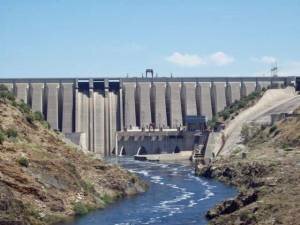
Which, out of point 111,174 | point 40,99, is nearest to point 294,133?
point 111,174

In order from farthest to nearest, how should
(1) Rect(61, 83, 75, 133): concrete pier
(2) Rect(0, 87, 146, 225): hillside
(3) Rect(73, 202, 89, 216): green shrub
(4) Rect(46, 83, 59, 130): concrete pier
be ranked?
1. (4) Rect(46, 83, 59, 130): concrete pier
2. (1) Rect(61, 83, 75, 133): concrete pier
3. (3) Rect(73, 202, 89, 216): green shrub
4. (2) Rect(0, 87, 146, 225): hillside

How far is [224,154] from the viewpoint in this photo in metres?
120

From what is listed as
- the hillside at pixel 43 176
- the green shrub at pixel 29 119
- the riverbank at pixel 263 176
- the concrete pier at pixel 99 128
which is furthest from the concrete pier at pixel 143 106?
the green shrub at pixel 29 119

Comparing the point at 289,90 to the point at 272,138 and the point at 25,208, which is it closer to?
the point at 272,138

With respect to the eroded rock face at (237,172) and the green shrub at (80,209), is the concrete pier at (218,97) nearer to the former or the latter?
the eroded rock face at (237,172)

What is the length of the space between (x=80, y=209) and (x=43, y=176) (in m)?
4.50

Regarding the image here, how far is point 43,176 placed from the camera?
211ft

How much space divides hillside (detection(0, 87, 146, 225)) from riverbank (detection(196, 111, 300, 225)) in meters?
12.4

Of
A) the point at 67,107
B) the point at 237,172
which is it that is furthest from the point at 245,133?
the point at 67,107

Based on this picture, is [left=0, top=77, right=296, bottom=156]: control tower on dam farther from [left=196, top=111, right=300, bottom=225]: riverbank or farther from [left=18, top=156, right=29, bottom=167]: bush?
[left=18, top=156, right=29, bottom=167]: bush

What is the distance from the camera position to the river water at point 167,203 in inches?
2341

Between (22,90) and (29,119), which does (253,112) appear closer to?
(22,90)

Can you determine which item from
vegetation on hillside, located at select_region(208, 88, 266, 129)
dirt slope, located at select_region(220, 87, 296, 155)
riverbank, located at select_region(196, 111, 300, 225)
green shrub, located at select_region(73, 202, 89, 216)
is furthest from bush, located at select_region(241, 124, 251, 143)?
green shrub, located at select_region(73, 202, 89, 216)

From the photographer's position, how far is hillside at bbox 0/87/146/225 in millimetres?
58059
